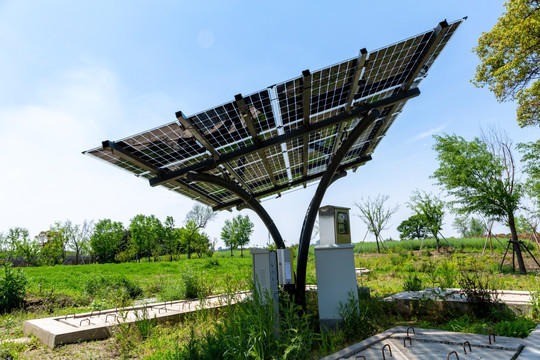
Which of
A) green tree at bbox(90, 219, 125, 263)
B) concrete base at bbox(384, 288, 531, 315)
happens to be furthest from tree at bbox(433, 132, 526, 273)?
green tree at bbox(90, 219, 125, 263)

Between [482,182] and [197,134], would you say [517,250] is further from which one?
[197,134]

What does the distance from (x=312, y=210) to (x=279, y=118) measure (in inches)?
95.3

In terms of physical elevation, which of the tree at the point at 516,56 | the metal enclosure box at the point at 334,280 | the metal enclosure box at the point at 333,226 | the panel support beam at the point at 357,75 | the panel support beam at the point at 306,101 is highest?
the tree at the point at 516,56

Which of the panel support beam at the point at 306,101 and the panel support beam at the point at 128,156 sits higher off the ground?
the panel support beam at the point at 306,101

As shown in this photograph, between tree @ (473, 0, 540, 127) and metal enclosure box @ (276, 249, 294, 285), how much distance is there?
10.3m

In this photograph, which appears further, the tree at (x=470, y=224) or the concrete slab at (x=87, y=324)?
the tree at (x=470, y=224)

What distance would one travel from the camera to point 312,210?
755cm

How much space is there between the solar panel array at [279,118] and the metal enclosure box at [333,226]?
176 centimetres

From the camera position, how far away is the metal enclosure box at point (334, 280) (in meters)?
6.25

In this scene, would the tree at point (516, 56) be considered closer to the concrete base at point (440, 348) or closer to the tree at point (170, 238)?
the concrete base at point (440, 348)

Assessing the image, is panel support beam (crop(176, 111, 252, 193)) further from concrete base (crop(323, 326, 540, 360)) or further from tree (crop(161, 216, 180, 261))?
tree (crop(161, 216, 180, 261))

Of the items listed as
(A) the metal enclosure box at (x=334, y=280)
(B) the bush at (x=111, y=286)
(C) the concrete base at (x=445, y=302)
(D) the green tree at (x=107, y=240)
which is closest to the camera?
(C) the concrete base at (x=445, y=302)

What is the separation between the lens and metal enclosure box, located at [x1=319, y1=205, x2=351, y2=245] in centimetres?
700

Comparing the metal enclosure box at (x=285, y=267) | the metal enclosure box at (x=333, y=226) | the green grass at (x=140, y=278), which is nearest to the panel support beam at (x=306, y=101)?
the metal enclosure box at (x=333, y=226)
